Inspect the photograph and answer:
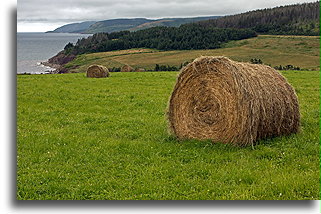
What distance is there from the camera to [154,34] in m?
78.6

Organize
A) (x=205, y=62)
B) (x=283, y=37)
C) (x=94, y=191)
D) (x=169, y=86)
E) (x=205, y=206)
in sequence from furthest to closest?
(x=283, y=37), (x=169, y=86), (x=205, y=62), (x=94, y=191), (x=205, y=206)

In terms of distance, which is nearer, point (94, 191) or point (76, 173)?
point (94, 191)

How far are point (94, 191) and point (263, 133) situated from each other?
178 inches

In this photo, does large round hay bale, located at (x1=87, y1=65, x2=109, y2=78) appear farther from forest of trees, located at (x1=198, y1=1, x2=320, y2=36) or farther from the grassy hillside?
forest of trees, located at (x1=198, y1=1, x2=320, y2=36)

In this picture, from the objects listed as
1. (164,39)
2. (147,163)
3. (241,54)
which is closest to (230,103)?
(147,163)

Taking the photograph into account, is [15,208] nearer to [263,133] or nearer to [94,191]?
[94,191]

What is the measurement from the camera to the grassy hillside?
57.5 meters

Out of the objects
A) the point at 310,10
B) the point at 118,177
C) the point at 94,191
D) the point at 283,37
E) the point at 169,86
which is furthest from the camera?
the point at 310,10

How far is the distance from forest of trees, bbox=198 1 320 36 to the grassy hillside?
8.79m

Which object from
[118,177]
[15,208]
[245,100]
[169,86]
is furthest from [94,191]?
[169,86]

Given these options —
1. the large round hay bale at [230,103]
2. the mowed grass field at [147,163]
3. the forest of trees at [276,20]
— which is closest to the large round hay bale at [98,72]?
the mowed grass field at [147,163]

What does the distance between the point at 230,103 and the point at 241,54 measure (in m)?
55.2

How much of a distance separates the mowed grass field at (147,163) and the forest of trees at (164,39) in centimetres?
5871

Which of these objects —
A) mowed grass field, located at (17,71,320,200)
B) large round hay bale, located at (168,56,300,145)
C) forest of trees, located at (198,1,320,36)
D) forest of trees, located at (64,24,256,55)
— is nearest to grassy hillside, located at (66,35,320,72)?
forest of trees, located at (64,24,256,55)
